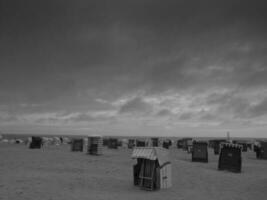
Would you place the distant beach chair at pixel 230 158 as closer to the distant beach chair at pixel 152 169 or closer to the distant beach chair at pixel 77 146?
the distant beach chair at pixel 152 169

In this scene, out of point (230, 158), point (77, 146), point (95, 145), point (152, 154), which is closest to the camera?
point (152, 154)

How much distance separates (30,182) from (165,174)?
6165 millimetres

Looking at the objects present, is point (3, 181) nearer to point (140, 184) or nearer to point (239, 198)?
point (140, 184)

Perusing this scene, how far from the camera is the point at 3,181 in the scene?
12773 mm

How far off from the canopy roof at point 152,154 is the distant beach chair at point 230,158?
9.09m

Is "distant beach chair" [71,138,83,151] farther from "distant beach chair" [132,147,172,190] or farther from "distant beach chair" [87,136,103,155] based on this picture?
"distant beach chair" [132,147,172,190]

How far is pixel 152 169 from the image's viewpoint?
1227 centimetres

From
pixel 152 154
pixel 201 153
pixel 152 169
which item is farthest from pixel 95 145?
pixel 152 154

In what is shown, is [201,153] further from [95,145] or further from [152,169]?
[152,169]

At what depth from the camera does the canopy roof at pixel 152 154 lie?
1210 cm

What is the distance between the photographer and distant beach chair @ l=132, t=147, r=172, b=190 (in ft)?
39.9

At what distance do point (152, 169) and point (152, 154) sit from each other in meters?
0.70

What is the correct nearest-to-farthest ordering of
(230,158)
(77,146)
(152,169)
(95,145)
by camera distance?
1. (152,169)
2. (230,158)
3. (95,145)
4. (77,146)

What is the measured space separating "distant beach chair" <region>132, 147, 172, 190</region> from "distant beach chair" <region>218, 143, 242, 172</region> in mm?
8866
